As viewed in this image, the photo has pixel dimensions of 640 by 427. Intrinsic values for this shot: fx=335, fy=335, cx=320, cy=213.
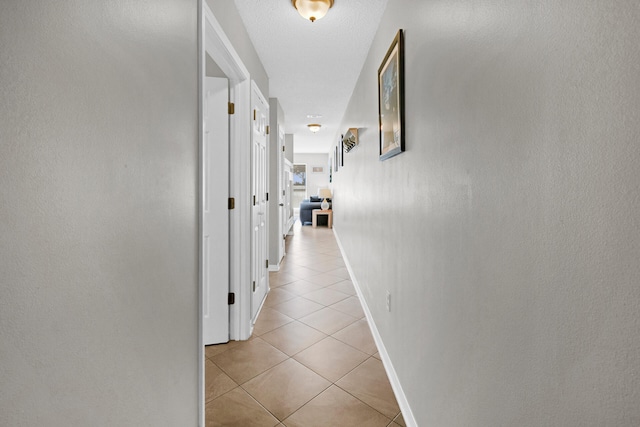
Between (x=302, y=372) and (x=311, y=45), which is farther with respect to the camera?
(x=311, y=45)

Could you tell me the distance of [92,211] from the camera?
2.61ft

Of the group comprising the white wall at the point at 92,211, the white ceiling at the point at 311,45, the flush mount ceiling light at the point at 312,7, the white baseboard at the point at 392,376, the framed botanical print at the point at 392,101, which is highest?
the white ceiling at the point at 311,45

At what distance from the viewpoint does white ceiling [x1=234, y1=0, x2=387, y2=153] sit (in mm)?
2309

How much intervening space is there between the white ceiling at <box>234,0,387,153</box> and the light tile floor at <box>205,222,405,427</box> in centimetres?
237

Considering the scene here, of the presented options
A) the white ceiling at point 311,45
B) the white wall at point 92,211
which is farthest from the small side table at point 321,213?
the white wall at point 92,211

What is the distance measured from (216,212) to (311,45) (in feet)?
5.39

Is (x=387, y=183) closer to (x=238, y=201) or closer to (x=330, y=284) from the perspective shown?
(x=238, y=201)

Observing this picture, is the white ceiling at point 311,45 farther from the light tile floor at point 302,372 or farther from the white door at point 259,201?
the light tile floor at point 302,372

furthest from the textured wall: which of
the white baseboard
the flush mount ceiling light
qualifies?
the white baseboard

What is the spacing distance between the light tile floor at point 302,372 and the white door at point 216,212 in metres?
0.21

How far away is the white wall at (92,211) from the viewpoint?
0.60 metres

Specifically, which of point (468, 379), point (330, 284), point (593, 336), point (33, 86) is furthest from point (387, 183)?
point (330, 284)

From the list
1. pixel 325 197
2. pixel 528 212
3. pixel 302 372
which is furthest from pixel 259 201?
pixel 325 197

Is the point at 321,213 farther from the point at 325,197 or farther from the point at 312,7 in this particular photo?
the point at 312,7
